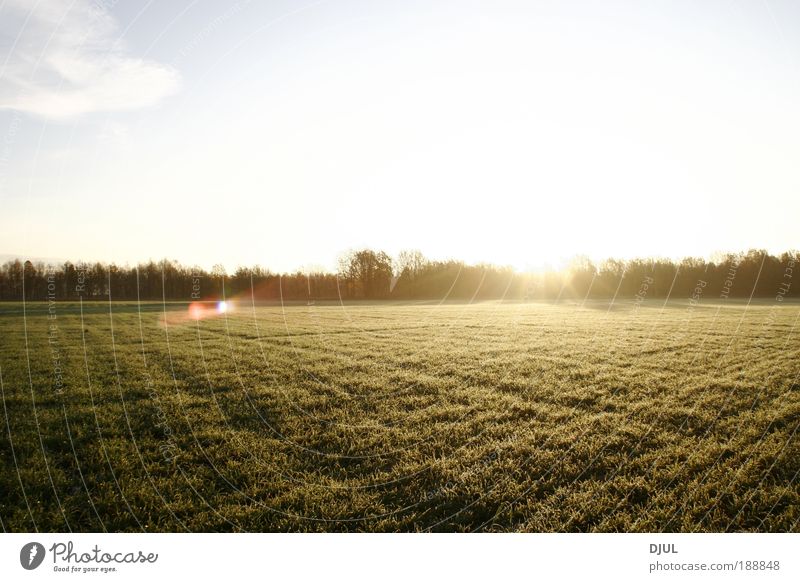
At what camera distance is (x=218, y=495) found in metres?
4.63

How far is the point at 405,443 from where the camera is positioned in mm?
6027

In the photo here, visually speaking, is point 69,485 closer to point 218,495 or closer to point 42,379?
point 218,495

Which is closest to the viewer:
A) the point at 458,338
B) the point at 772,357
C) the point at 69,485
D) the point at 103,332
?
the point at 69,485

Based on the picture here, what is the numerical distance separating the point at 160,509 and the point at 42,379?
9117 millimetres

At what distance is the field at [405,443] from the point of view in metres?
4.29

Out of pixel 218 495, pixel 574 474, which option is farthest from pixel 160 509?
pixel 574 474

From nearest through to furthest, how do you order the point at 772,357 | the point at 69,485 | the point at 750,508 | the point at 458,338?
the point at 750,508, the point at 69,485, the point at 772,357, the point at 458,338
